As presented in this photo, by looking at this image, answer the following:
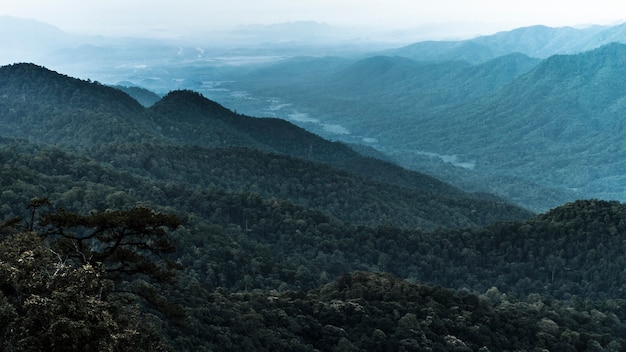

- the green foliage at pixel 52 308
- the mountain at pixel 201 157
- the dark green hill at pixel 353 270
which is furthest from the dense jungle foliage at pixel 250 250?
the mountain at pixel 201 157

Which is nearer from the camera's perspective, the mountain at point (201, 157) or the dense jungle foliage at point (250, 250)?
the dense jungle foliage at point (250, 250)

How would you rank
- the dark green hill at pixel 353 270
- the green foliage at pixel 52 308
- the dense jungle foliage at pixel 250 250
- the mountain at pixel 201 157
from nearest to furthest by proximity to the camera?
the green foliage at pixel 52 308
the dense jungle foliage at pixel 250 250
the dark green hill at pixel 353 270
the mountain at pixel 201 157

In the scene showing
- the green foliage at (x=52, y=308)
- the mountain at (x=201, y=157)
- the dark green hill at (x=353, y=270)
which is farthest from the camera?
the mountain at (x=201, y=157)

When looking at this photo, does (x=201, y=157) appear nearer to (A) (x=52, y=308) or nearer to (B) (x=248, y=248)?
(B) (x=248, y=248)

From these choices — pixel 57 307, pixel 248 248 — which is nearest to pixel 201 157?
pixel 248 248

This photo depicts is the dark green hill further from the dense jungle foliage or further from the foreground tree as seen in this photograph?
the foreground tree

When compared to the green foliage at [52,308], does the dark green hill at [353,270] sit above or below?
below

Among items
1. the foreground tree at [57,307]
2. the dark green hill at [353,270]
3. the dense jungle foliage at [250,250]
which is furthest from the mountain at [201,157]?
the foreground tree at [57,307]

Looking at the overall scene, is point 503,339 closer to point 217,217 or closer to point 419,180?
point 217,217

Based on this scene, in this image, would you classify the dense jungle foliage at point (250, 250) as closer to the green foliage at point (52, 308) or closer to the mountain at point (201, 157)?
the green foliage at point (52, 308)

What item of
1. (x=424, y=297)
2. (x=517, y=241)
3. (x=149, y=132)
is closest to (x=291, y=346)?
(x=424, y=297)
